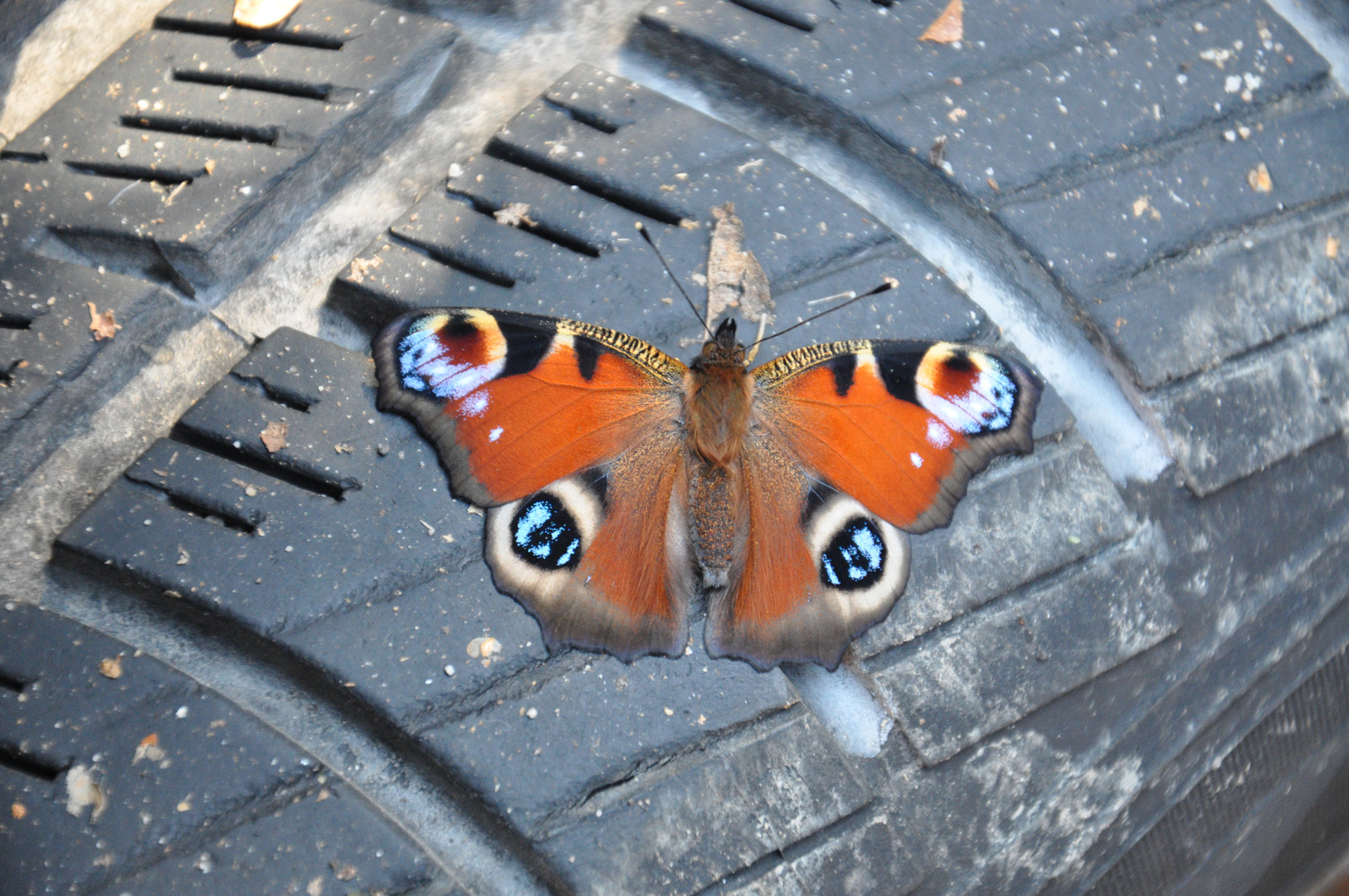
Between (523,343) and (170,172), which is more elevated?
(170,172)

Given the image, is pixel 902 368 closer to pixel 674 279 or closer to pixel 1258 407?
pixel 674 279

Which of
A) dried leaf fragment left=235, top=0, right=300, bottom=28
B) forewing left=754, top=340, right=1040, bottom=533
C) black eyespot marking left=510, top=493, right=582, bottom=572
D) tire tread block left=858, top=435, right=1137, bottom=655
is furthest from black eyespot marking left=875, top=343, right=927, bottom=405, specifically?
dried leaf fragment left=235, top=0, right=300, bottom=28

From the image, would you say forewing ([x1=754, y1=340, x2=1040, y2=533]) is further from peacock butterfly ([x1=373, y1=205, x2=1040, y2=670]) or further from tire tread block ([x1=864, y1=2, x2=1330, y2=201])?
tire tread block ([x1=864, y1=2, x2=1330, y2=201])

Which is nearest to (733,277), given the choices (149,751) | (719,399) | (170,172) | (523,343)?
(719,399)

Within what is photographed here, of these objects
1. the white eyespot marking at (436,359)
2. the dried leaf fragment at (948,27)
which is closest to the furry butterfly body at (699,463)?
the white eyespot marking at (436,359)

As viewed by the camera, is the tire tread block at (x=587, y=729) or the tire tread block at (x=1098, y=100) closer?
the tire tread block at (x=587, y=729)

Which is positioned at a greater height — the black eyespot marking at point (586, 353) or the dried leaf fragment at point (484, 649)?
the black eyespot marking at point (586, 353)

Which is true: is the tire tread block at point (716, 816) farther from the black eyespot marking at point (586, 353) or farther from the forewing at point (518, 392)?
the black eyespot marking at point (586, 353)
